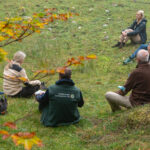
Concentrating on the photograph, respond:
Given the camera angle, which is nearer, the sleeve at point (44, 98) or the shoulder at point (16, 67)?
the sleeve at point (44, 98)

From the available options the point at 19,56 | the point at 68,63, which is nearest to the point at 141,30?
the point at 19,56

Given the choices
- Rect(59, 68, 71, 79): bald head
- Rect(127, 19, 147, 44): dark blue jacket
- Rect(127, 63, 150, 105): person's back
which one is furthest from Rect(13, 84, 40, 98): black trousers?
Rect(127, 19, 147, 44): dark blue jacket

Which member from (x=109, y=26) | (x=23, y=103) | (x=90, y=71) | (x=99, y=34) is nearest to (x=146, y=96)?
(x=23, y=103)

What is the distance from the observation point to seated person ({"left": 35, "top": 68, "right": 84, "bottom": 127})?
16.3 feet

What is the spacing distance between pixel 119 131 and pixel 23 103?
2.67 meters

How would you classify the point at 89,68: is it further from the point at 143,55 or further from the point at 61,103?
the point at 61,103

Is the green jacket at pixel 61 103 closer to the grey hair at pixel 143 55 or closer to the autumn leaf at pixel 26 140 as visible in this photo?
the grey hair at pixel 143 55

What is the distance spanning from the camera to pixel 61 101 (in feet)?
16.4

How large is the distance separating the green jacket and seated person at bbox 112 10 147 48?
6344 mm

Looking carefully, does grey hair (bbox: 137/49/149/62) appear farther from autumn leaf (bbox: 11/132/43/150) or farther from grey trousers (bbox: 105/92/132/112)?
autumn leaf (bbox: 11/132/43/150)

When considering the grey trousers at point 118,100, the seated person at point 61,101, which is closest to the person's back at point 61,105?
the seated person at point 61,101

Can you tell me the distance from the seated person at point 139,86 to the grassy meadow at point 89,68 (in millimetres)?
261

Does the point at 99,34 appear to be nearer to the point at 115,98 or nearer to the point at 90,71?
the point at 90,71

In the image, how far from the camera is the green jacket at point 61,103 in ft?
16.3
